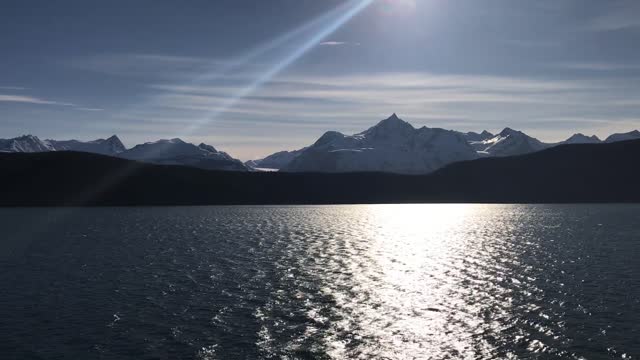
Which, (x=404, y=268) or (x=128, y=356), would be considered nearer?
(x=128, y=356)

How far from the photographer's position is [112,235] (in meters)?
146

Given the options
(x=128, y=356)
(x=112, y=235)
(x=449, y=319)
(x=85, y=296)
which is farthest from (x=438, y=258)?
(x=112, y=235)

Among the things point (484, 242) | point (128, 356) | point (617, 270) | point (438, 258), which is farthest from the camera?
point (484, 242)

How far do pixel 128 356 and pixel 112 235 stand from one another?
113467mm

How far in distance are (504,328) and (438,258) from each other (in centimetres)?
5375

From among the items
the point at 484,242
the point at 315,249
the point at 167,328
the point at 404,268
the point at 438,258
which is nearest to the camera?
the point at 167,328

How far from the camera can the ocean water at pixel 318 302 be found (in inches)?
1689

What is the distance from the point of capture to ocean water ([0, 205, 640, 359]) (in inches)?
1689

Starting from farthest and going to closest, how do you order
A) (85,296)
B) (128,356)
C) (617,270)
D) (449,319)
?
(617,270) → (85,296) → (449,319) → (128,356)

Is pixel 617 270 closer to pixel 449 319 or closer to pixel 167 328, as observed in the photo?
pixel 449 319

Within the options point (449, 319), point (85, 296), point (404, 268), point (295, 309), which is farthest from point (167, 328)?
point (404, 268)

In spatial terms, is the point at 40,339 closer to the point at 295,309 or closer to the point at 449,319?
the point at 295,309

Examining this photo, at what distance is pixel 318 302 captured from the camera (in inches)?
2329

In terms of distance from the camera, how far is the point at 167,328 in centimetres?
4822
